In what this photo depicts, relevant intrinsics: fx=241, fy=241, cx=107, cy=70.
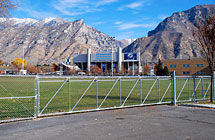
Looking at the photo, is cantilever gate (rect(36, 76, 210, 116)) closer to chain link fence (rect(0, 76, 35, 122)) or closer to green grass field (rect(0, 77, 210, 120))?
green grass field (rect(0, 77, 210, 120))

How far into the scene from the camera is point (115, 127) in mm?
9211

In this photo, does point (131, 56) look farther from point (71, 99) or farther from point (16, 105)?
point (16, 105)

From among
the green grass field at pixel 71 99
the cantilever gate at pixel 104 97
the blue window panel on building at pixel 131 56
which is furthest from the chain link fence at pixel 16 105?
the blue window panel on building at pixel 131 56

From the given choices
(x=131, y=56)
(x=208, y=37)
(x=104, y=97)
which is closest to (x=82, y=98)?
(x=104, y=97)

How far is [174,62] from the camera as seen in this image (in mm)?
100375

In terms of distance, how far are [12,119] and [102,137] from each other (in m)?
4.92

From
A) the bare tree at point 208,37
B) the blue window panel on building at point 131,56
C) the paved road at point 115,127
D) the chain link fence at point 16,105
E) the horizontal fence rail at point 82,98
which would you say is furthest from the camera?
the blue window panel on building at point 131,56

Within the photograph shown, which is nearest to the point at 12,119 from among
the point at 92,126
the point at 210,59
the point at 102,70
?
the point at 92,126

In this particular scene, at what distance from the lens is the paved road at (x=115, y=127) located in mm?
7906

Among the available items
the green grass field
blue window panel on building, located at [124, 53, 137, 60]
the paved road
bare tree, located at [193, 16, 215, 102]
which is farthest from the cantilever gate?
blue window panel on building, located at [124, 53, 137, 60]

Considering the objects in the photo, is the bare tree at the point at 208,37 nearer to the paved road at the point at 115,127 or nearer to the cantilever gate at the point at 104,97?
the cantilever gate at the point at 104,97

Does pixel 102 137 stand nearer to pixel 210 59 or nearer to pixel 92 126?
pixel 92 126

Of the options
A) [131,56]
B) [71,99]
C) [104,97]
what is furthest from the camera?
[131,56]

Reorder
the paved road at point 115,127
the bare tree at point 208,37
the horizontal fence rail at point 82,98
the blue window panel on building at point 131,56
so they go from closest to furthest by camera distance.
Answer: the paved road at point 115,127 → the horizontal fence rail at point 82,98 → the bare tree at point 208,37 → the blue window panel on building at point 131,56
